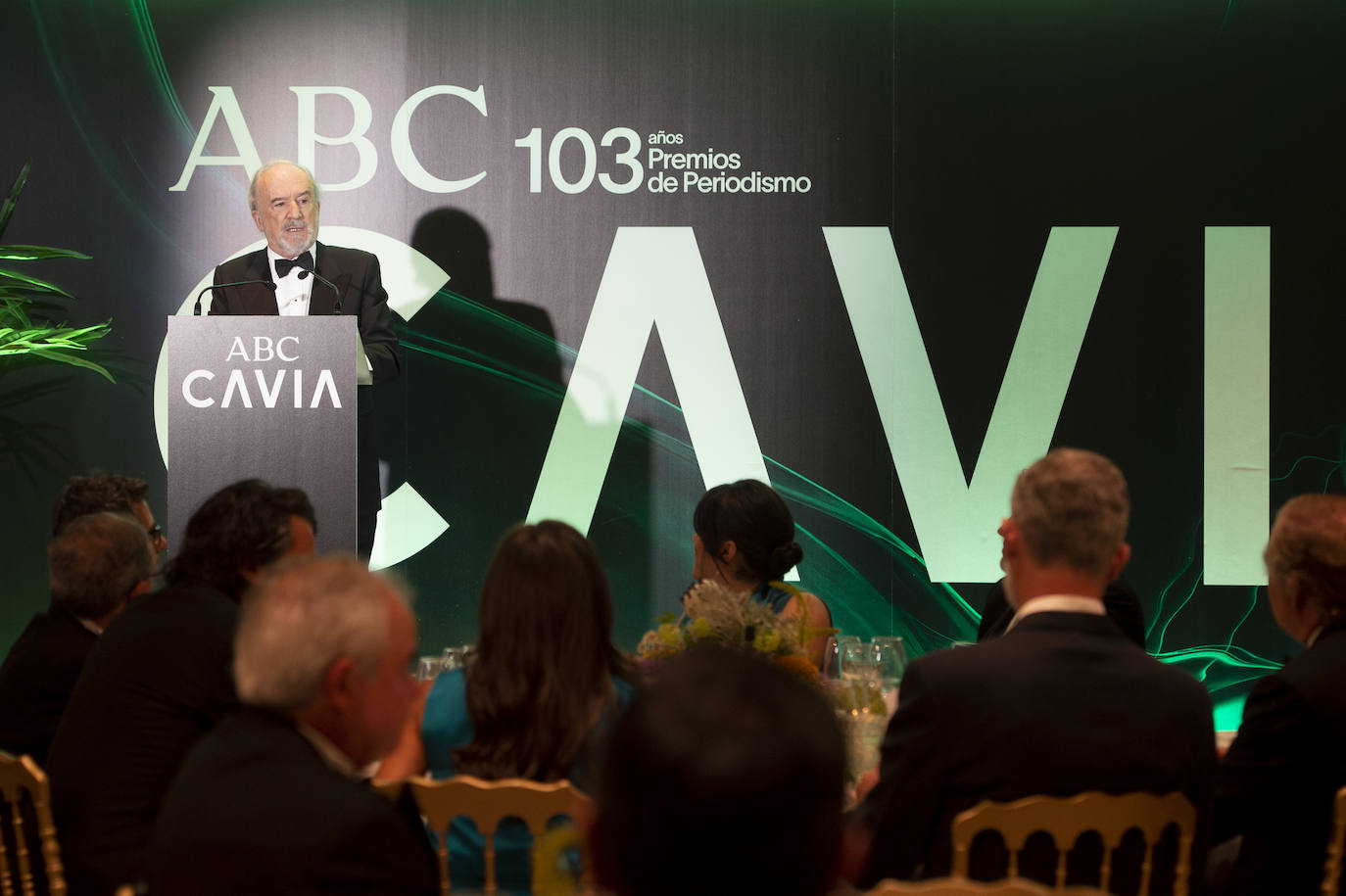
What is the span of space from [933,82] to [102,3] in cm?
368

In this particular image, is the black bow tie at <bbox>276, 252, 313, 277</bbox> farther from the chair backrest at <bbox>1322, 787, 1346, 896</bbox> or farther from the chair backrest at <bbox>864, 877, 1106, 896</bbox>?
the chair backrest at <bbox>864, 877, 1106, 896</bbox>

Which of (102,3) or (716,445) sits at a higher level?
(102,3)

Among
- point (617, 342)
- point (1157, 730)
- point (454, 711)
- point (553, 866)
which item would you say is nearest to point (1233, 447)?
point (617, 342)

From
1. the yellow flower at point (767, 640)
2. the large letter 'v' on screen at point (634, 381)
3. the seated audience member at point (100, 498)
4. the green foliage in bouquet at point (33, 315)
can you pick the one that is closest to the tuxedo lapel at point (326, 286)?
the green foliage in bouquet at point (33, 315)

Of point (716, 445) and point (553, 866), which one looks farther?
point (716, 445)

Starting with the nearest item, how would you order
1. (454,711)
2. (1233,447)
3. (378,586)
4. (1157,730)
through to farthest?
1. (378,586)
2. (1157,730)
3. (454,711)
4. (1233,447)

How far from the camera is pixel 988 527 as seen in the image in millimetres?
5547

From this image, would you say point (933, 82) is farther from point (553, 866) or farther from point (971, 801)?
point (553, 866)

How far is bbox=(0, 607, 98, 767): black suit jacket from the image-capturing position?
2.67 meters

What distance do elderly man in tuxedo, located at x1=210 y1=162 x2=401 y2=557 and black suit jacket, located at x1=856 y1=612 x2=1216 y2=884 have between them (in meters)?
3.24

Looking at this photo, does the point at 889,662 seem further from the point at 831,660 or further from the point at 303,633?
the point at 303,633

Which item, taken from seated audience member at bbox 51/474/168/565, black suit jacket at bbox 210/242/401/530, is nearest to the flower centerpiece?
seated audience member at bbox 51/474/168/565

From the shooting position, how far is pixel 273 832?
135 centimetres

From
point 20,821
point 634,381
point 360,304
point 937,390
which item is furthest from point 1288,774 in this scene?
point 360,304
